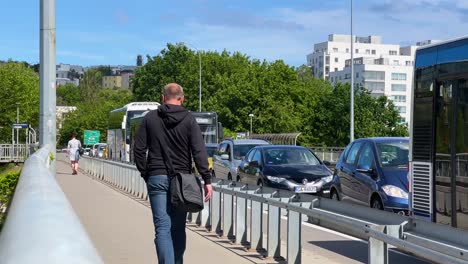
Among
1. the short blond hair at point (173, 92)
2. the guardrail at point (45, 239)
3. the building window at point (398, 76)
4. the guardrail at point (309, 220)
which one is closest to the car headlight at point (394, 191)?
the guardrail at point (309, 220)

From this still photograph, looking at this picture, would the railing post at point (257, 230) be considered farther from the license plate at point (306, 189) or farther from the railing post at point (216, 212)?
the license plate at point (306, 189)

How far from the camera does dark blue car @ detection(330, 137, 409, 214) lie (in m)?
12.0

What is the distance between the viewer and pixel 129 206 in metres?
16.5

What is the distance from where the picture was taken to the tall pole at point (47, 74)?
12.3m

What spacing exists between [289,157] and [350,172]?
4.75 m

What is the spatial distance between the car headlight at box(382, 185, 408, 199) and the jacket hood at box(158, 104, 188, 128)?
6208mm

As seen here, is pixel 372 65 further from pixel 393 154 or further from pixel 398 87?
pixel 393 154

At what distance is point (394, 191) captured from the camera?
11953 mm

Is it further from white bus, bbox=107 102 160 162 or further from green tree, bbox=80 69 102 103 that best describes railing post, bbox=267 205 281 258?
green tree, bbox=80 69 102 103

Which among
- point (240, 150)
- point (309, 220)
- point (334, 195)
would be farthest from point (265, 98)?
point (309, 220)

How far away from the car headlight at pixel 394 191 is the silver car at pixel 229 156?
10868mm

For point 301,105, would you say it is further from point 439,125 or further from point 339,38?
point 339,38

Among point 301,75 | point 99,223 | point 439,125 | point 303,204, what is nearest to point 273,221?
point 303,204

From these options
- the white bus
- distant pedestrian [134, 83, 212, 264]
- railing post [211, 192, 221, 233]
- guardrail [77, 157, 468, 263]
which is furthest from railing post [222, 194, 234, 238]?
the white bus
